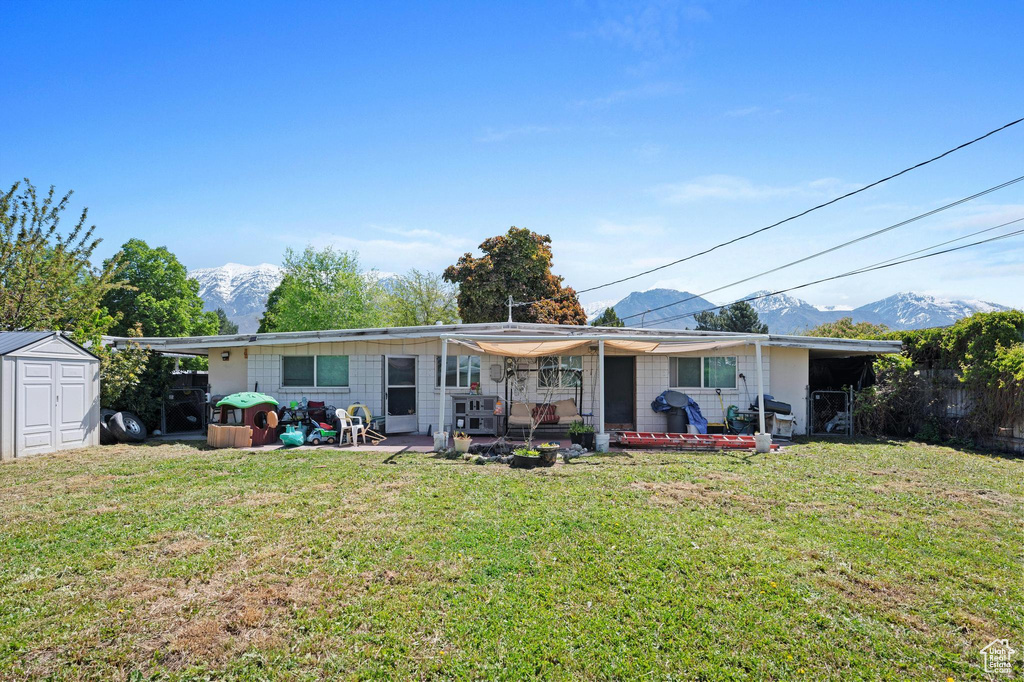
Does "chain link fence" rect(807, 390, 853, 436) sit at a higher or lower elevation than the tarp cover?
lower

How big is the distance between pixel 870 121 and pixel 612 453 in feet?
30.5

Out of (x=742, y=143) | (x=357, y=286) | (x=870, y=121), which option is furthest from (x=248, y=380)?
(x=357, y=286)

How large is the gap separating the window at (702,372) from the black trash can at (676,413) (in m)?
0.52

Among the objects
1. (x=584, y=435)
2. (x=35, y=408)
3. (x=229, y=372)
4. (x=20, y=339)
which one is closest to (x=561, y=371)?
(x=584, y=435)

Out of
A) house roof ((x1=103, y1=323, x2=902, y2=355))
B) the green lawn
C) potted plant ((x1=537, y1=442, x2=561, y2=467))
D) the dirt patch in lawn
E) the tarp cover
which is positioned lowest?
the dirt patch in lawn

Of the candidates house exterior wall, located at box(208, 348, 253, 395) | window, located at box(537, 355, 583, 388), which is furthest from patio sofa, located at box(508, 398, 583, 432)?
house exterior wall, located at box(208, 348, 253, 395)

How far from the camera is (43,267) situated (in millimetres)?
14031

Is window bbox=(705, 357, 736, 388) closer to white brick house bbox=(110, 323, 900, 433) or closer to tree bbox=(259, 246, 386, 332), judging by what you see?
white brick house bbox=(110, 323, 900, 433)

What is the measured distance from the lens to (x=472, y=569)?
157 inches

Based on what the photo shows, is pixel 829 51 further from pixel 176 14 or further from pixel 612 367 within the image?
pixel 176 14

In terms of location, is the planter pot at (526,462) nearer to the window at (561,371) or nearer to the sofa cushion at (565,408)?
the sofa cushion at (565,408)

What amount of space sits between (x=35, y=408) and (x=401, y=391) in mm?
6805

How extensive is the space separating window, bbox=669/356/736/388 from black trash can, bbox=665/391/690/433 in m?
0.52

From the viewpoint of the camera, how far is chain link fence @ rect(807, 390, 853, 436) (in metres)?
12.7
